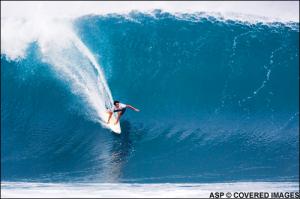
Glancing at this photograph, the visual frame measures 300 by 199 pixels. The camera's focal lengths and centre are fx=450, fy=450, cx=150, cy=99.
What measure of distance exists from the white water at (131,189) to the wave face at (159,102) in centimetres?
41

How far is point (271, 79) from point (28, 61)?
7.70 meters

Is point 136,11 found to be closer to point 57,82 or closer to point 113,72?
point 113,72

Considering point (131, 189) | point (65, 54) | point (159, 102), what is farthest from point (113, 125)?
point (65, 54)

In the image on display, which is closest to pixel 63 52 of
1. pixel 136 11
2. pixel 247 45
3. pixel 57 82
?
pixel 57 82

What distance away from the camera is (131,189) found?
30.2 feet

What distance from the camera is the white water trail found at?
41.0 feet

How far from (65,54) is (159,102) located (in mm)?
3308

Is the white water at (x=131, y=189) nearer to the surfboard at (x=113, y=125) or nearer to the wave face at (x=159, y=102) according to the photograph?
the wave face at (x=159, y=102)

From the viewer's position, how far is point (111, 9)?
1688 cm

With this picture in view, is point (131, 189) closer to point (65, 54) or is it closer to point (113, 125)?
point (113, 125)

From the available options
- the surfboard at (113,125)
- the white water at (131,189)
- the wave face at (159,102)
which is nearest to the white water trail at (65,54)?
the wave face at (159,102)

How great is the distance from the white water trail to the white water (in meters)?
2.86

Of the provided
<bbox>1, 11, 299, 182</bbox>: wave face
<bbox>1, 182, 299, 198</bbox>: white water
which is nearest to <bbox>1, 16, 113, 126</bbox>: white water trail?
<bbox>1, 11, 299, 182</bbox>: wave face

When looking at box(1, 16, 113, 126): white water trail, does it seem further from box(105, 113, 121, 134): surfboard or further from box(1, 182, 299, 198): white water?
box(1, 182, 299, 198): white water
